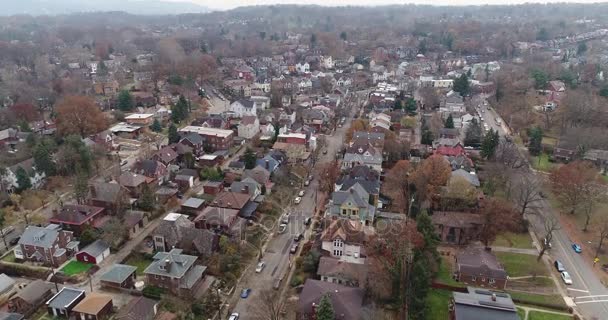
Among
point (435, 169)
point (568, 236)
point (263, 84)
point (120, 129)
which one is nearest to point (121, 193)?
point (120, 129)

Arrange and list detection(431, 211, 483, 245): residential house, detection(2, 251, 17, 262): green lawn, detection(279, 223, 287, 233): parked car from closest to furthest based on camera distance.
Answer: detection(2, 251, 17, 262): green lawn → detection(431, 211, 483, 245): residential house → detection(279, 223, 287, 233): parked car

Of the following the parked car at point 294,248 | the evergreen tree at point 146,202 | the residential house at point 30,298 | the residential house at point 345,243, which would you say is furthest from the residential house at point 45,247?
the residential house at point 345,243

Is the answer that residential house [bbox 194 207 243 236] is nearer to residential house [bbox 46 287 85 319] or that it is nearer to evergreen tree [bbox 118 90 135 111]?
residential house [bbox 46 287 85 319]

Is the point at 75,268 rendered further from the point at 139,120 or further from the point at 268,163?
the point at 139,120

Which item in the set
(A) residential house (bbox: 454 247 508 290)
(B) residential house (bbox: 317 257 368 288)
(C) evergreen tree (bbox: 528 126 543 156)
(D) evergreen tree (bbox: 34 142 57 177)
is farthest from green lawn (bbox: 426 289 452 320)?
(D) evergreen tree (bbox: 34 142 57 177)

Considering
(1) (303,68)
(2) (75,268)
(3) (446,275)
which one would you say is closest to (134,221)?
(2) (75,268)

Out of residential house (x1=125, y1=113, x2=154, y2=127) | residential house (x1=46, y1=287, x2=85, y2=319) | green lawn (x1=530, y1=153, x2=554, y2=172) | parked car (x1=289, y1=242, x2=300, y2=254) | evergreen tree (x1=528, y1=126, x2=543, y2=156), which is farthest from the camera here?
residential house (x1=125, y1=113, x2=154, y2=127)
